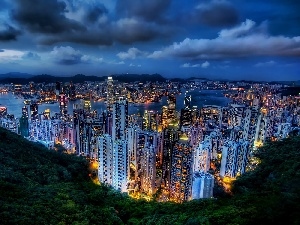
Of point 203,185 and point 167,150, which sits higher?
point 167,150

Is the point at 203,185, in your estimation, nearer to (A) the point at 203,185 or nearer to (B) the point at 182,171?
(A) the point at 203,185

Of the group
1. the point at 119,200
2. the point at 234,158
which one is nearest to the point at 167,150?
the point at 234,158

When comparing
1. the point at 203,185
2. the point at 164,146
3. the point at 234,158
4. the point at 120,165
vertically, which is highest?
the point at 164,146

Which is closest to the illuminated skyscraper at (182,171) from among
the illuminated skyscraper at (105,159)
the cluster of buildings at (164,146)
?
the cluster of buildings at (164,146)

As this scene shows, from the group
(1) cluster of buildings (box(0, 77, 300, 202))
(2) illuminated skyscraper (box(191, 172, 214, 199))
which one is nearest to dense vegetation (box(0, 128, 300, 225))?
(2) illuminated skyscraper (box(191, 172, 214, 199))

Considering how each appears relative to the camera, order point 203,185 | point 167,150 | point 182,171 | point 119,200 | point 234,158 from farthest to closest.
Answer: point 167,150, point 234,158, point 182,171, point 203,185, point 119,200

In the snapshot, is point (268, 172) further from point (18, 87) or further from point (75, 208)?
point (18, 87)

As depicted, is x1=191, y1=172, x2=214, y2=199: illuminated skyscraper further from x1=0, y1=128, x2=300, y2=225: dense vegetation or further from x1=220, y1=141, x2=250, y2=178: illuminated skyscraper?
x1=220, y1=141, x2=250, y2=178: illuminated skyscraper

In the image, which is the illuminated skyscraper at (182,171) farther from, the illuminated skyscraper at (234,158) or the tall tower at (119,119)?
the tall tower at (119,119)

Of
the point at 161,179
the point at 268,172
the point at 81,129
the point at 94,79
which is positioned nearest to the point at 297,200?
the point at 268,172
